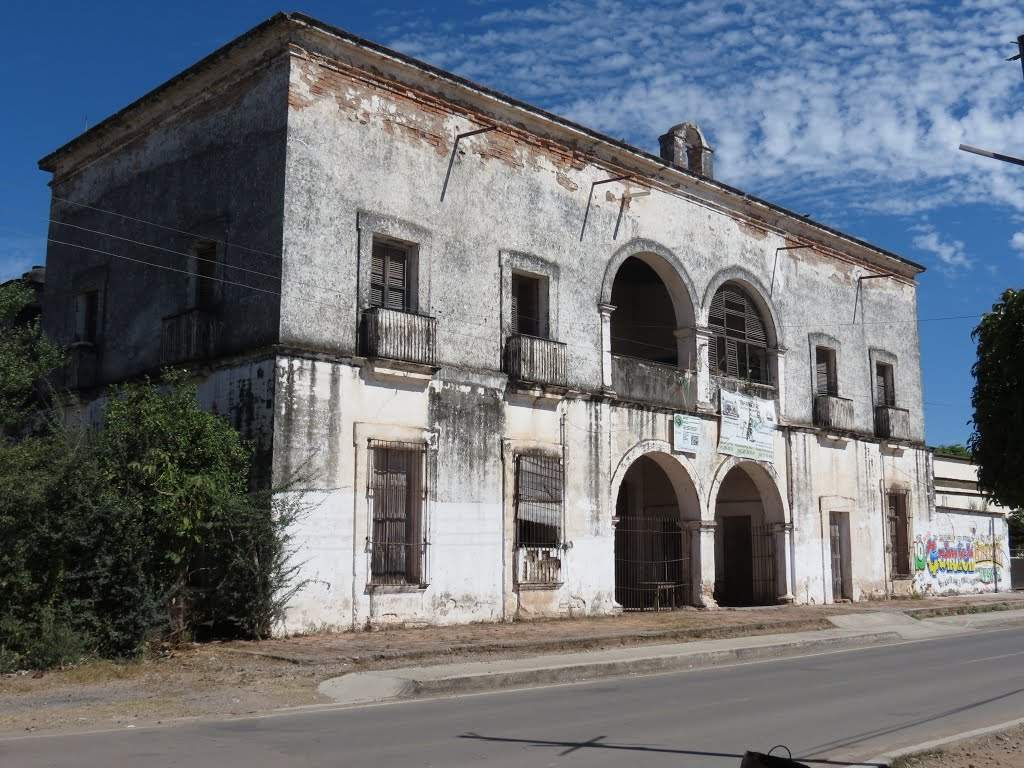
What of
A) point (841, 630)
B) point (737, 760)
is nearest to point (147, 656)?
point (737, 760)

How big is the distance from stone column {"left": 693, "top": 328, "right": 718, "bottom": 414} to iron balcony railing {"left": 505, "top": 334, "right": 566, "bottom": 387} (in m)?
4.36

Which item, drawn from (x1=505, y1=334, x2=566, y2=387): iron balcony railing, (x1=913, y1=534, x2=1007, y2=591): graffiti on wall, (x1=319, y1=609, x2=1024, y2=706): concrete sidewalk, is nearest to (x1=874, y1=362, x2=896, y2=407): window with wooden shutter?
(x1=913, y1=534, x2=1007, y2=591): graffiti on wall

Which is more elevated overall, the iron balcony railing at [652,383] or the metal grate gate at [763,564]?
the iron balcony railing at [652,383]

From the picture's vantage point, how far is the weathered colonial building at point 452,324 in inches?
634

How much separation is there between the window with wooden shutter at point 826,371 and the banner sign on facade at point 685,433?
18.4 feet

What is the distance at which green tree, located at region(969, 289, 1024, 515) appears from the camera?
1162cm

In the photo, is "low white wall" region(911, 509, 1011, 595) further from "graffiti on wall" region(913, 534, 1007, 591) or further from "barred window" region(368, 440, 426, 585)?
"barred window" region(368, 440, 426, 585)

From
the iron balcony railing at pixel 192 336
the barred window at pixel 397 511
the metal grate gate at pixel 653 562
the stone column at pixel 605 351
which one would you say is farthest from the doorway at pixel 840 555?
the iron balcony railing at pixel 192 336

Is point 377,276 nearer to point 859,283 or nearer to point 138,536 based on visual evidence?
point 138,536

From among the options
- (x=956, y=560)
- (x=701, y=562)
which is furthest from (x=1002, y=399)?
(x=956, y=560)

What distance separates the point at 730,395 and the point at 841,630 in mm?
5630

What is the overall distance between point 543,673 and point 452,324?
6.85 m

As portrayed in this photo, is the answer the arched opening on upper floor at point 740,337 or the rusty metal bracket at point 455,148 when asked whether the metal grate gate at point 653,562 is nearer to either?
the arched opening on upper floor at point 740,337

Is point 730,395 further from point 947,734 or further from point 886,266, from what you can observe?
point 947,734
